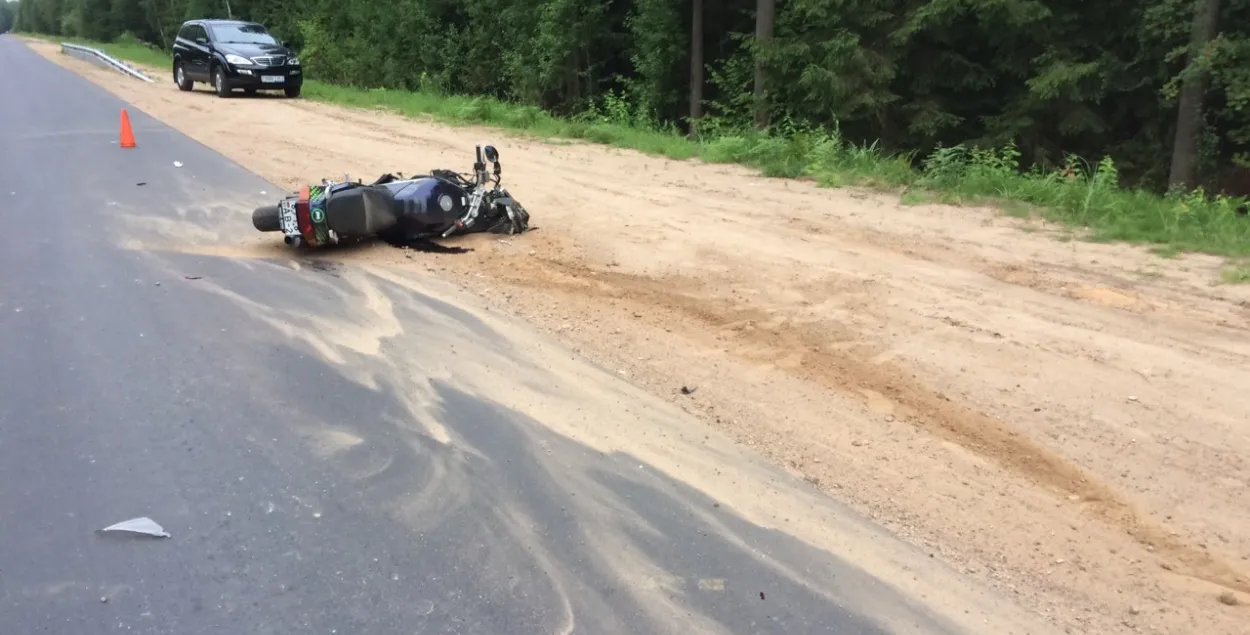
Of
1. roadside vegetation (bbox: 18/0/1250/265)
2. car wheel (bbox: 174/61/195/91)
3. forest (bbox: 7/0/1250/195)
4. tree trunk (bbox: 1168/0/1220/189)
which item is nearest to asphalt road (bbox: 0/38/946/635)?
roadside vegetation (bbox: 18/0/1250/265)

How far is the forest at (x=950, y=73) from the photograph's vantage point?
17016 millimetres

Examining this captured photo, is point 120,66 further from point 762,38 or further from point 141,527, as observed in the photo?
point 141,527

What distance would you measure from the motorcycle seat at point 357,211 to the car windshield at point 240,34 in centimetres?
1863

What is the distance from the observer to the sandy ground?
391 centimetres

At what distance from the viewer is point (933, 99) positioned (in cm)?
1989

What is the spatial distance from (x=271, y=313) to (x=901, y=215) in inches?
252

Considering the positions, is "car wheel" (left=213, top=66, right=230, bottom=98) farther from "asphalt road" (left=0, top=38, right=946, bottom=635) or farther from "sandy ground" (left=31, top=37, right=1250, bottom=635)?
"asphalt road" (left=0, top=38, right=946, bottom=635)

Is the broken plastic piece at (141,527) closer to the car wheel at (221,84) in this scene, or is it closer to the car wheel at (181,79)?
the car wheel at (221,84)

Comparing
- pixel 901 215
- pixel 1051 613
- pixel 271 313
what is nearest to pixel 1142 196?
pixel 901 215

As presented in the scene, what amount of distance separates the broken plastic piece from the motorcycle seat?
4231 millimetres

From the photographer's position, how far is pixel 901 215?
32.4 ft

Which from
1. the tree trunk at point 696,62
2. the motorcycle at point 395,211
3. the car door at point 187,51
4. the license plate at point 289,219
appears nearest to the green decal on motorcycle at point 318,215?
the motorcycle at point 395,211

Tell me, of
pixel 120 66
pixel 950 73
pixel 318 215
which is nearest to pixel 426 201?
pixel 318 215

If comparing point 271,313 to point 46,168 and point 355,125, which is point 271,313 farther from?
point 355,125
